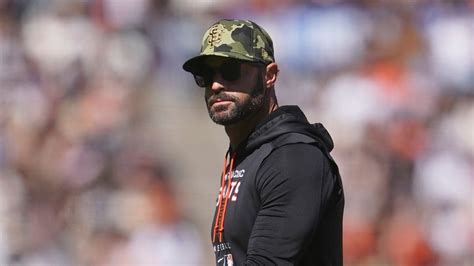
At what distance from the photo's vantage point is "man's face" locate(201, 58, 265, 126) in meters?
2.98

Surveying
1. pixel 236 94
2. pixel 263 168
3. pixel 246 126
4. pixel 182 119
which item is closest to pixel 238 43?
pixel 236 94

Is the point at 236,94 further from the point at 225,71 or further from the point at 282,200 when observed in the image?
the point at 282,200

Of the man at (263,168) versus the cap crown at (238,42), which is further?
the cap crown at (238,42)

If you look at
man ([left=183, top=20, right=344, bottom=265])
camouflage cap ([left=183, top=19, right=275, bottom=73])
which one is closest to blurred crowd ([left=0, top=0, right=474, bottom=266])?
man ([left=183, top=20, right=344, bottom=265])

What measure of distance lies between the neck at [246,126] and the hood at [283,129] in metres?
0.03

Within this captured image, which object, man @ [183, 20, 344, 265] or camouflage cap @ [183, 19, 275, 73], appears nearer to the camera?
man @ [183, 20, 344, 265]

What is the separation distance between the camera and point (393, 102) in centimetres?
724

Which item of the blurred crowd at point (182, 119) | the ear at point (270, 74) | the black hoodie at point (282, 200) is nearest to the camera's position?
the black hoodie at point (282, 200)

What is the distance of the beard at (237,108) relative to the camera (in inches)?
117

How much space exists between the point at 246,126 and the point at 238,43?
253mm

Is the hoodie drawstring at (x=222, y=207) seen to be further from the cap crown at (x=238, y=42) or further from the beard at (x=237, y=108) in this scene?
the cap crown at (x=238, y=42)

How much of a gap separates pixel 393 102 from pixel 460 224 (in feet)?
3.11

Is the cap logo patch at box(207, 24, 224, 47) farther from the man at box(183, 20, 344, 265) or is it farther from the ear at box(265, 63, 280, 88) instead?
the ear at box(265, 63, 280, 88)

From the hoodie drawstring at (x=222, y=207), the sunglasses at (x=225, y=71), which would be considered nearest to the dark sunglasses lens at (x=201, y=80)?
the sunglasses at (x=225, y=71)
